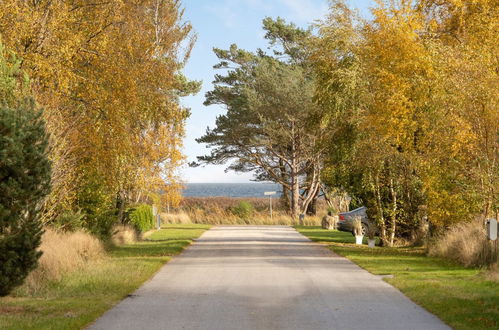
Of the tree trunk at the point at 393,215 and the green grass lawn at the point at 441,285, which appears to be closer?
the green grass lawn at the point at 441,285

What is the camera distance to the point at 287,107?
168 feet

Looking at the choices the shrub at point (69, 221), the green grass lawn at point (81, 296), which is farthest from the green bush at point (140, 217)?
the green grass lawn at point (81, 296)

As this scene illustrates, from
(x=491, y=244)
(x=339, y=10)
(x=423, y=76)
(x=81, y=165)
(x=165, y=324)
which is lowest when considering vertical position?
(x=165, y=324)

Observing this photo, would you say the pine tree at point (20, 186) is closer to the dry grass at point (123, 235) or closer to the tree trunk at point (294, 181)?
the dry grass at point (123, 235)

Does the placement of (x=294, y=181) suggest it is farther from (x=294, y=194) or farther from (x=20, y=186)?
(x=20, y=186)

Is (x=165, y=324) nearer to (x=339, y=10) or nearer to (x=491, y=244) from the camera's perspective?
(x=491, y=244)

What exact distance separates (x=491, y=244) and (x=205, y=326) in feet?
35.6

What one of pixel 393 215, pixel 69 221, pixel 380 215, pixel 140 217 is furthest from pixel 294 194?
pixel 69 221

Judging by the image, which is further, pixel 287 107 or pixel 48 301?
pixel 287 107

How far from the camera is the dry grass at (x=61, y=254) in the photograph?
1576 cm

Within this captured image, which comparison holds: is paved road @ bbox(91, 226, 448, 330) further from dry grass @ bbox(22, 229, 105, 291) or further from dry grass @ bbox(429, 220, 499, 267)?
dry grass @ bbox(429, 220, 499, 267)

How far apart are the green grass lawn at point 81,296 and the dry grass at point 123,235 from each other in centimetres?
469

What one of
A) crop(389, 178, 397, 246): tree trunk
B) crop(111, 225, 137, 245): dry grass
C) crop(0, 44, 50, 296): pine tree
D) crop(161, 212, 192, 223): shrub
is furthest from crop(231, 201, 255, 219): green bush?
crop(0, 44, 50, 296): pine tree

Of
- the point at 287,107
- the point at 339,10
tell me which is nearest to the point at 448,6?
the point at 339,10
